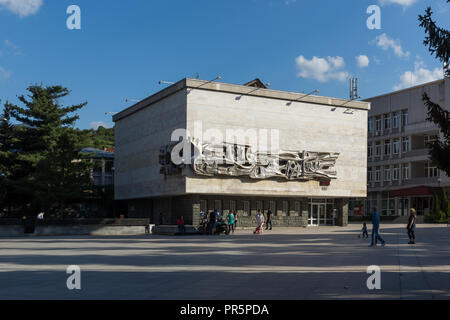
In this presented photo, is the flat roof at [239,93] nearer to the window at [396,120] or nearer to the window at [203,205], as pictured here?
the window at [203,205]

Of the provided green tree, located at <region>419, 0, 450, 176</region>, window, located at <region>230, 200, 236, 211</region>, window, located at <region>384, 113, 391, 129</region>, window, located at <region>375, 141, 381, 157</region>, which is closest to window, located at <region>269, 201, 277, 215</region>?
window, located at <region>230, 200, 236, 211</region>

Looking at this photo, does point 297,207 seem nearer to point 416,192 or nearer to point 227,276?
point 416,192

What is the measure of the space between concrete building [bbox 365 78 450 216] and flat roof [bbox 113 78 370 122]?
17476 millimetres

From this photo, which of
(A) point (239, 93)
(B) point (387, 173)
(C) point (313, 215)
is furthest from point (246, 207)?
(B) point (387, 173)

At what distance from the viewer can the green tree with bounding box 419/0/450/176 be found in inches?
512

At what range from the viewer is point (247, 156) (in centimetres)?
4631

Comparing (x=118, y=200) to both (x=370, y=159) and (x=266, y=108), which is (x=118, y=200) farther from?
(x=370, y=159)

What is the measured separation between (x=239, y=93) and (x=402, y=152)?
34396mm

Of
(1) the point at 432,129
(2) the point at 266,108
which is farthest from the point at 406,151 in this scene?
(2) the point at 266,108

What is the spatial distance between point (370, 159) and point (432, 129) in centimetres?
1228

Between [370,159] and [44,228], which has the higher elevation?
[370,159]

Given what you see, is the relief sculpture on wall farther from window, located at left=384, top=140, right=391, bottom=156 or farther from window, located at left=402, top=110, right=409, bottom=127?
window, located at left=384, top=140, right=391, bottom=156

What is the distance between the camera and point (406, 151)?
234 feet
